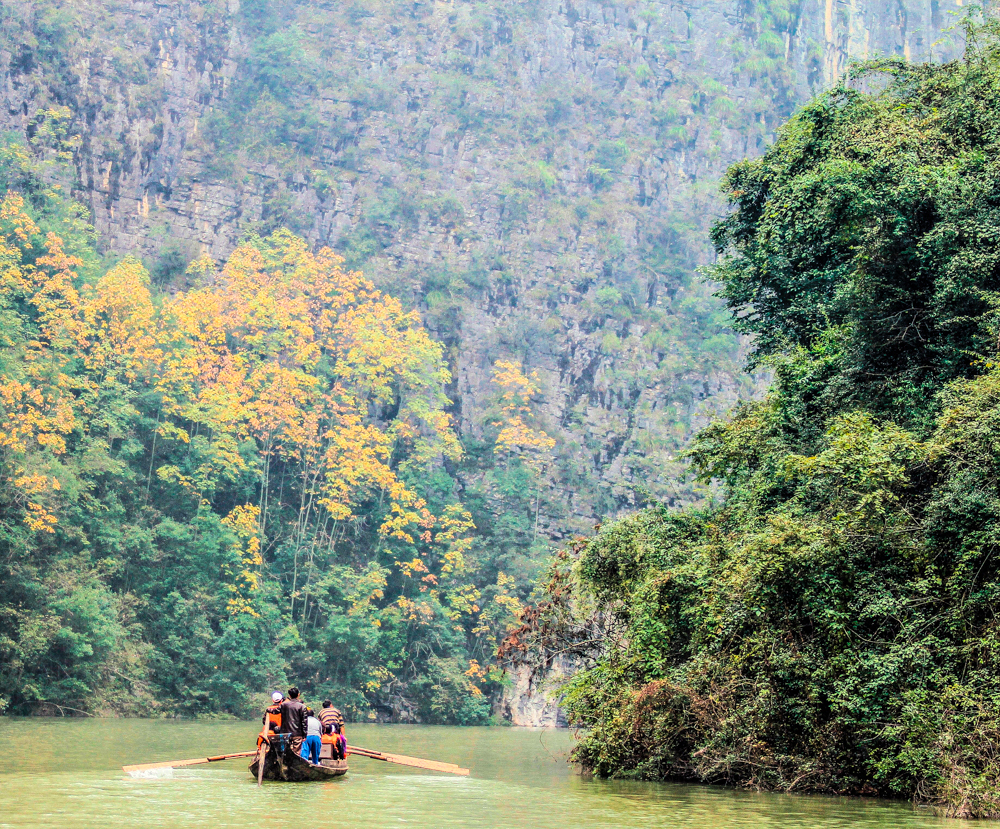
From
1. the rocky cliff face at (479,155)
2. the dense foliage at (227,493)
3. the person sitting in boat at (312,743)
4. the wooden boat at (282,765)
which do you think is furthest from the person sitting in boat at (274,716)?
the rocky cliff face at (479,155)

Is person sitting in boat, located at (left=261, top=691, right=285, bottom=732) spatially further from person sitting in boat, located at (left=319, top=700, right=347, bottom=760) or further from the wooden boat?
person sitting in boat, located at (left=319, top=700, right=347, bottom=760)

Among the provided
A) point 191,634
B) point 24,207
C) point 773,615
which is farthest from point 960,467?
point 24,207

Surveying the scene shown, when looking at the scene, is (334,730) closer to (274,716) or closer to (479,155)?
(274,716)

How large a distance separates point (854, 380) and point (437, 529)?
32109 mm

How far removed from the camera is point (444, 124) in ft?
213

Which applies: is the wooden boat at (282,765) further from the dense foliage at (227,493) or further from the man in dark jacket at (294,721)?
the dense foliage at (227,493)

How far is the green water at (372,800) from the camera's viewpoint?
12.4 m

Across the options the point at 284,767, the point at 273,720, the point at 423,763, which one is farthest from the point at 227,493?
the point at 284,767

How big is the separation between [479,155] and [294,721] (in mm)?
51095

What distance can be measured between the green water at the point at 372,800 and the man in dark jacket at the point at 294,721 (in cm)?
82

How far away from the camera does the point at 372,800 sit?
14766mm

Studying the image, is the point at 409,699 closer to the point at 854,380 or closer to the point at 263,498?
the point at 263,498

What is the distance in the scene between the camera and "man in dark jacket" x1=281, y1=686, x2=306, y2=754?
1711 centimetres

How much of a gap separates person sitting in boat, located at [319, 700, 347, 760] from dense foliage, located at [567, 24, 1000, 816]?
4.08 m
